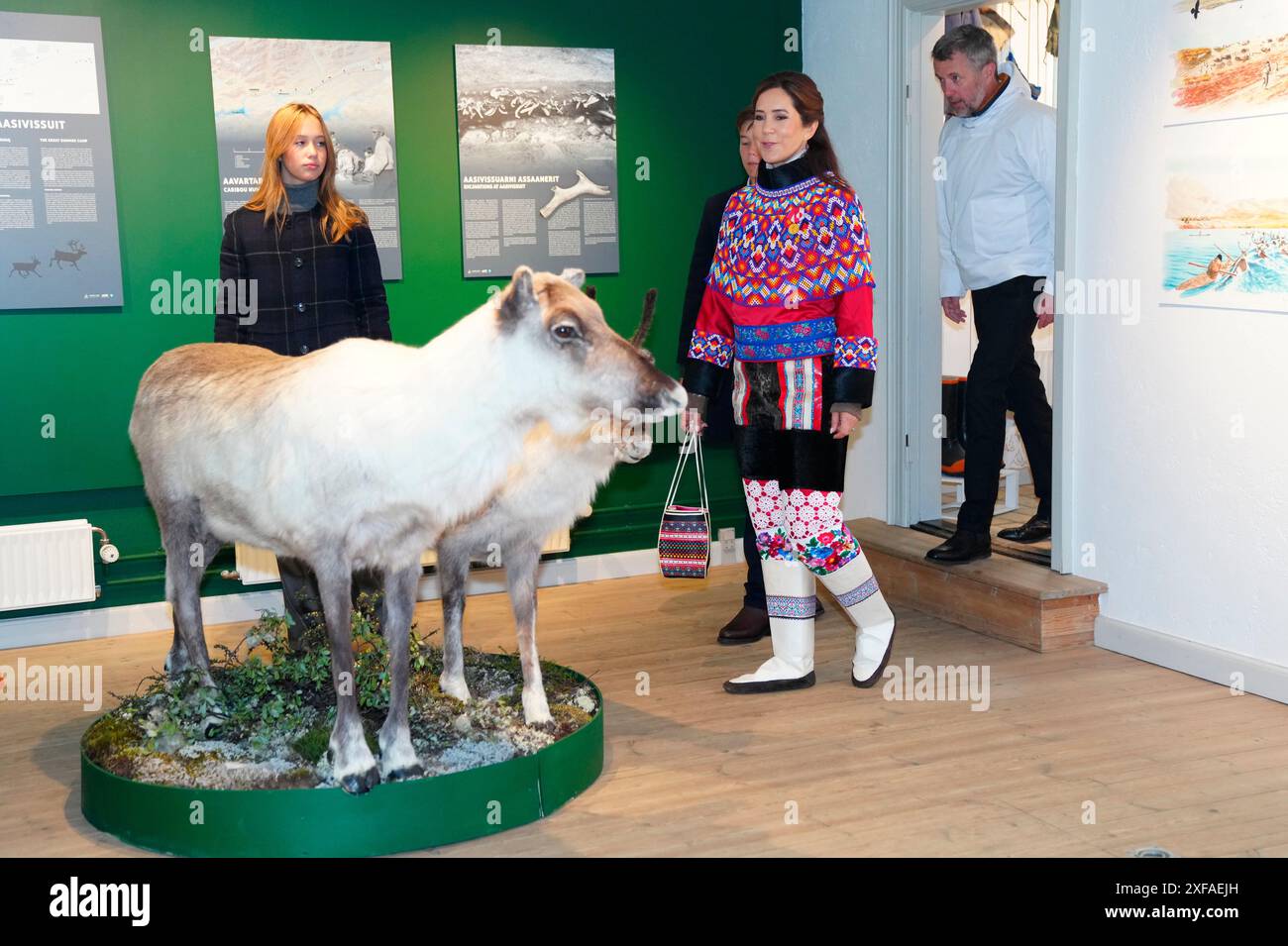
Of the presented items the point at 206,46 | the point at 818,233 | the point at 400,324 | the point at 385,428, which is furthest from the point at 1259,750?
the point at 206,46

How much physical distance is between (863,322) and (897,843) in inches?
64.5

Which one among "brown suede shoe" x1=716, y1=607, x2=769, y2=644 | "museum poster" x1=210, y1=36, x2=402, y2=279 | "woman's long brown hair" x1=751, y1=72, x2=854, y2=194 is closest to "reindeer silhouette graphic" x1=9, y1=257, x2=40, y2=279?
"museum poster" x1=210, y1=36, x2=402, y2=279

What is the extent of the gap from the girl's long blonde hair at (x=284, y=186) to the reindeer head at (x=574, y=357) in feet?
5.36

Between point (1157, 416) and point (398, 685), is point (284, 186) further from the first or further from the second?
point (1157, 416)

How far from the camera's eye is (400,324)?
5980mm

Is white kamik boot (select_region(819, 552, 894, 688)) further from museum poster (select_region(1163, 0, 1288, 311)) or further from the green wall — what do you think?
the green wall

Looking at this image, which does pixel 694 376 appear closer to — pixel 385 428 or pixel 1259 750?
pixel 385 428

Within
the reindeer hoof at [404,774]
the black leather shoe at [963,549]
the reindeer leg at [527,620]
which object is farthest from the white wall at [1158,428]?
the reindeer hoof at [404,774]

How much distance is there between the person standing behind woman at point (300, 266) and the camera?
4.32 m

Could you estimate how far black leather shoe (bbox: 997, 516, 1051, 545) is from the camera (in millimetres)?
5910

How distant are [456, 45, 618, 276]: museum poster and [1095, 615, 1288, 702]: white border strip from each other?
9.67 ft

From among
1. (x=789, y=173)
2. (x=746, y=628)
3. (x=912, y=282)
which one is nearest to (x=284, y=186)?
(x=789, y=173)

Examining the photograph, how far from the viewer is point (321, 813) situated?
325 cm

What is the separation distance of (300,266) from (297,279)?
5 cm
